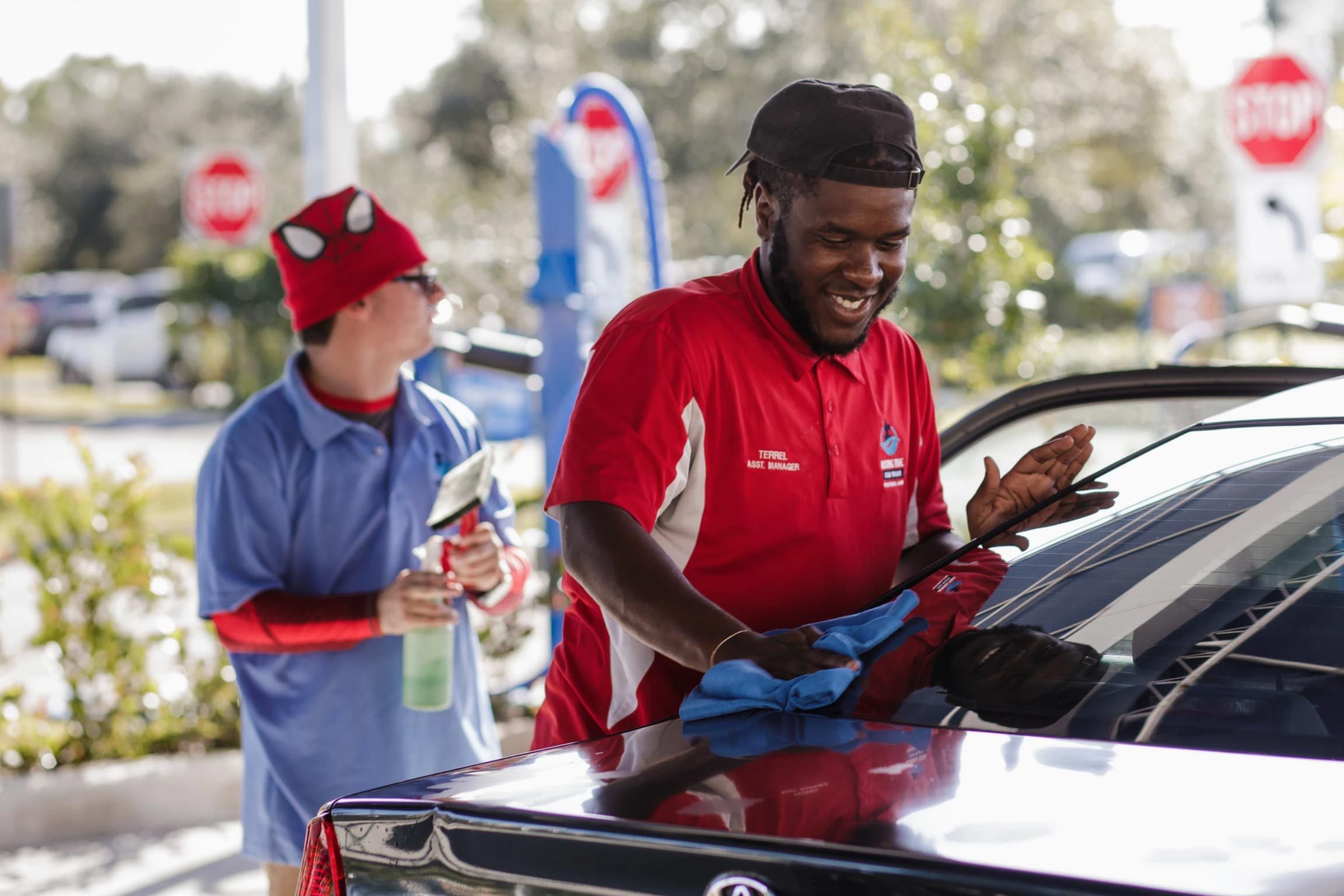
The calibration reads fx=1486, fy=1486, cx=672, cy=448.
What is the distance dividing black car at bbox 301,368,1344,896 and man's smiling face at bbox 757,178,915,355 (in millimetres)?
425

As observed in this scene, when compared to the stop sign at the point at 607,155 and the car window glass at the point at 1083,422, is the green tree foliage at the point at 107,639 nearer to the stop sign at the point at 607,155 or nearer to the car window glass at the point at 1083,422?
the car window glass at the point at 1083,422

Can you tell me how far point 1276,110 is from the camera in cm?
860

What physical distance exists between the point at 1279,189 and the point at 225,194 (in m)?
16.5

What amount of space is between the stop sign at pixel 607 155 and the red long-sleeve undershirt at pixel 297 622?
5.68 m

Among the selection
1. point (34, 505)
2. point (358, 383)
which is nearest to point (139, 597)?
point (34, 505)

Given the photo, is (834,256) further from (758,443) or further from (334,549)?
(334,549)

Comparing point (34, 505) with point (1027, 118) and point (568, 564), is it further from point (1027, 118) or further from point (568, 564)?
point (1027, 118)

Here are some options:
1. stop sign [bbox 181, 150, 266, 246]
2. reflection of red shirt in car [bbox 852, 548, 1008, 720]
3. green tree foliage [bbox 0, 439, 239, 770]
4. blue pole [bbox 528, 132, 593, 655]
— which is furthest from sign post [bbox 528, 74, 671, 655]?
stop sign [bbox 181, 150, 266, 246]

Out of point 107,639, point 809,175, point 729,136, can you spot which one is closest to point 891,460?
point 809,175

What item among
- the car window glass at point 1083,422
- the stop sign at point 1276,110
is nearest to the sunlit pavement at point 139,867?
the car window glass at point 1083,422

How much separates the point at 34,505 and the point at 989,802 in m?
4.84

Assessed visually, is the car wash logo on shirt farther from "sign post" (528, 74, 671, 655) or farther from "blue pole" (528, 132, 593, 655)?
"blue pole" (528, 132, 593, 655)

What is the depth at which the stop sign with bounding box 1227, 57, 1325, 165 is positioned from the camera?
847cm

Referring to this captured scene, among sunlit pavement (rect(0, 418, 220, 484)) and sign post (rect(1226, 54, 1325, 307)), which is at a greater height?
sign post (rect(1226, 54, 1325, 307))
